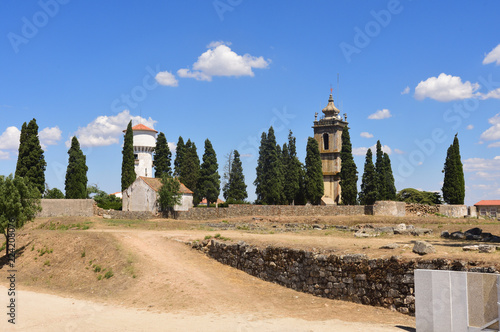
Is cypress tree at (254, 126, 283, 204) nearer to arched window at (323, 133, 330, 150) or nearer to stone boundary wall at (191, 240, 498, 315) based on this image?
arched window at (323, 133, 330, 150)

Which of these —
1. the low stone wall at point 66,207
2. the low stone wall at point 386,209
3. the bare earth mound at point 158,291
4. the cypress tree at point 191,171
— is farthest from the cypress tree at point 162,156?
the bare earth mound at point 158,291

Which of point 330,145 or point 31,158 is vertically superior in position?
point 330,145

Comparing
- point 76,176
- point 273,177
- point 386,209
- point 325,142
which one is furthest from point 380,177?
point 76,176

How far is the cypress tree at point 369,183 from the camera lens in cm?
6345

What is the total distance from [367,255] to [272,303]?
3.49 meters

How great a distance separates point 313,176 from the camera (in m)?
66.4

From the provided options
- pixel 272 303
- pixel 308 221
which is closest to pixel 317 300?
pixel 272 303

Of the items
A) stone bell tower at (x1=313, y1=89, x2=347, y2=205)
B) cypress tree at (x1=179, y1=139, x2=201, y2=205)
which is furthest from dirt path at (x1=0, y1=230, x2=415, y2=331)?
stone bell tower at (x1=313, y1=89, x2=347, y2=205)

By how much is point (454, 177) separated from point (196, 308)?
2148 inches

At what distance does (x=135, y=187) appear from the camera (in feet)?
171

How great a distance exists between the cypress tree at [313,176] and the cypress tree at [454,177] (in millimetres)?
17105

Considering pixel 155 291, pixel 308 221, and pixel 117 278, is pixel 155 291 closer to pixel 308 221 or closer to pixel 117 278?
pixel 117 278

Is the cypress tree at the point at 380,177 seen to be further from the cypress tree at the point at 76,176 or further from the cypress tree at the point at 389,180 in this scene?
the cypress tree at the point at 76,176

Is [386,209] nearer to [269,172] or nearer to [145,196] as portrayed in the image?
[269,172]
